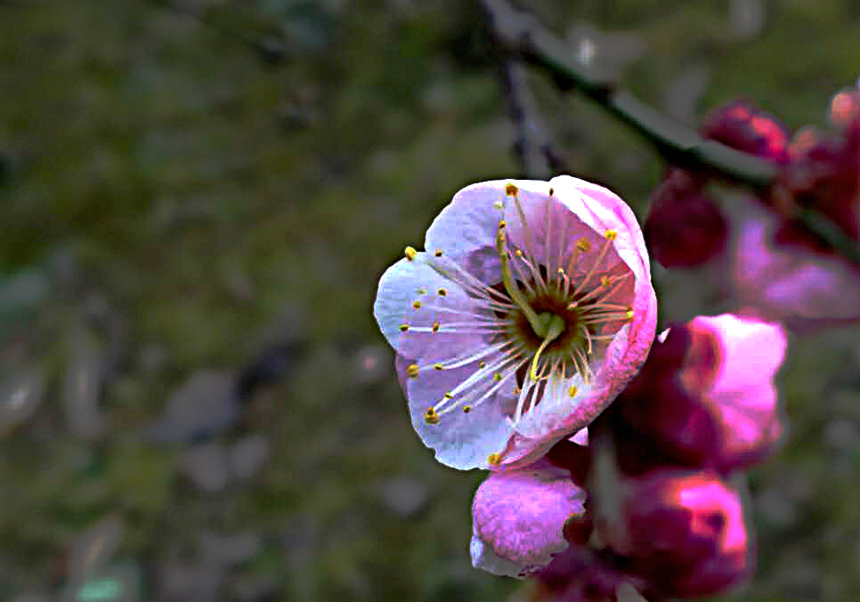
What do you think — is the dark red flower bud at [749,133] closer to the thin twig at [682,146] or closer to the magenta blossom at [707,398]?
the thin twig at [682,146]

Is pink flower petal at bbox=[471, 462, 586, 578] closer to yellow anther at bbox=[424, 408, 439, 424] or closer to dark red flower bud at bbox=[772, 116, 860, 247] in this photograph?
yellow anther at bbox=[424, 408, 439, 424]

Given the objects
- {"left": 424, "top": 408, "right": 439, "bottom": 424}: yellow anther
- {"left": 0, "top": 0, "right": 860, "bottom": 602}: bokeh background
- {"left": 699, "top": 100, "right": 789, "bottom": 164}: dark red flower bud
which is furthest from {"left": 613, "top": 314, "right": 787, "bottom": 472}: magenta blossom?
{"left": 0, "top": 0, "right": 860, "bottom": 602}: bokeh background

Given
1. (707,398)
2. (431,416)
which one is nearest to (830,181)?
(707,398)

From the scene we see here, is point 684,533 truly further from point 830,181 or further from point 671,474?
point 830,181

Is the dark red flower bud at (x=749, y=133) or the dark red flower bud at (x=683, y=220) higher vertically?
the dark red flower bud at (x=749, y=133)

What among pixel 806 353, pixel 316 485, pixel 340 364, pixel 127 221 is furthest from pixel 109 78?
pixel 806 353

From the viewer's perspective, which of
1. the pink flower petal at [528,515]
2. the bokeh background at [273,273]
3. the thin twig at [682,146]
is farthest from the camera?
the bokeh background at [273,273]

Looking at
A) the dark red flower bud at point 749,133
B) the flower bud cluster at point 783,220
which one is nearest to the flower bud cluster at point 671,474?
the flower bud cluster at point 783,220
